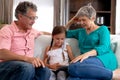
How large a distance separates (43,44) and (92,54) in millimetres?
638

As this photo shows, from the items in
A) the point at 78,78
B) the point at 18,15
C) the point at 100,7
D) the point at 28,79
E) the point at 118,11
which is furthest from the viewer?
the point at 100,7

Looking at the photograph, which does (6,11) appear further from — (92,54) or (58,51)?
(92,54)

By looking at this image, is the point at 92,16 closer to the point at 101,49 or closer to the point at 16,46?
the point at 101,49

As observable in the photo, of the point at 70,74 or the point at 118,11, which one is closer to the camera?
the point at 70,74

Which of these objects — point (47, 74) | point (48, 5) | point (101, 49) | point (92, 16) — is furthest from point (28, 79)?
point (48, 5)

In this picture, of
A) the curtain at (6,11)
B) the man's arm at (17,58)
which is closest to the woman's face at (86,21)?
the man's arm at (17,58)

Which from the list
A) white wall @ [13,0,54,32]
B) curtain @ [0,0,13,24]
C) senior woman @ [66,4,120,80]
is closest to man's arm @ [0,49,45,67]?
senior woman @ [66,4,120,80]

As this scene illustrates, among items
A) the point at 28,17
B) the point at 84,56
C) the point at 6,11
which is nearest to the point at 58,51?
the point at 84,56

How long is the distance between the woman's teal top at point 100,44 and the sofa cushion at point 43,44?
91mm

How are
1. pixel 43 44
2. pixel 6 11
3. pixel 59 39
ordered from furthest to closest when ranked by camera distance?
pixel 6 11 → pixel 43 44 → pixel 59 39

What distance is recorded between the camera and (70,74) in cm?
217

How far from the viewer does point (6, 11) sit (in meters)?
4.66

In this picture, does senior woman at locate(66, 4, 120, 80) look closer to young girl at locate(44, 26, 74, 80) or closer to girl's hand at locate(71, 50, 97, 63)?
girl's hand at locate(71, 50, 97, 63)

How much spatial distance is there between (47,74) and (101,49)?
0.60 meters
